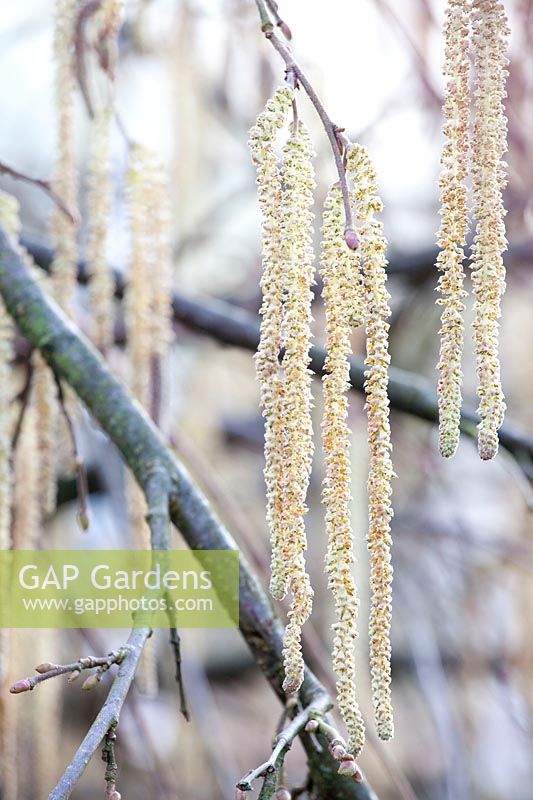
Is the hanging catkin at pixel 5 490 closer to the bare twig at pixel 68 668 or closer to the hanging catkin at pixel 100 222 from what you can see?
the hanging catkin at pixel 100 222

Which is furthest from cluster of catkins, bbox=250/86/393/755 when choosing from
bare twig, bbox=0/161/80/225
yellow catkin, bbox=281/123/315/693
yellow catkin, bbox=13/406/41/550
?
yellow catkin, bbox=13/406/41/550

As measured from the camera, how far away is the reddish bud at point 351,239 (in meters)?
0.47

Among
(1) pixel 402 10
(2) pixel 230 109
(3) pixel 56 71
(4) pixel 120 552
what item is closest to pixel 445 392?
(3) pixel 56 71

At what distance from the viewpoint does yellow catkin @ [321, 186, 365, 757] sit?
0.49 metres

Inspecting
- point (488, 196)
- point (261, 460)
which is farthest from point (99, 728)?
point (261, 460)

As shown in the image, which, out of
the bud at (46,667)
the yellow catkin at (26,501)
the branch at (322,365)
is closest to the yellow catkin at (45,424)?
the yellow catkin at (26,501)

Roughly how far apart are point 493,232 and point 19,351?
1057mm

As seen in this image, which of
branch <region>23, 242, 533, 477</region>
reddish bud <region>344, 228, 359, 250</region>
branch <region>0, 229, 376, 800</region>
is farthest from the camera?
branch <region>23, 242, 533, 477</region>

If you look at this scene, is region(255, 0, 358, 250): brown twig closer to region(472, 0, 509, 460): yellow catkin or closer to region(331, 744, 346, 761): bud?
region(472, 0, 509, 460): yellow catkin

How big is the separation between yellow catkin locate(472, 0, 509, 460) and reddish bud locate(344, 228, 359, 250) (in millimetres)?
70

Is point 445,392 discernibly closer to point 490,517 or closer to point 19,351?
point 19,351

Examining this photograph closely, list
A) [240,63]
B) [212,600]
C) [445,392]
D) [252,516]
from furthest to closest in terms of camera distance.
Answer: [252,516]
[240,63]
[212,600]
[445,392]

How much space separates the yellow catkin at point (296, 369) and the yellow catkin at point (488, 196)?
0.09m

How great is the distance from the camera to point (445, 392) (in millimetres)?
497
